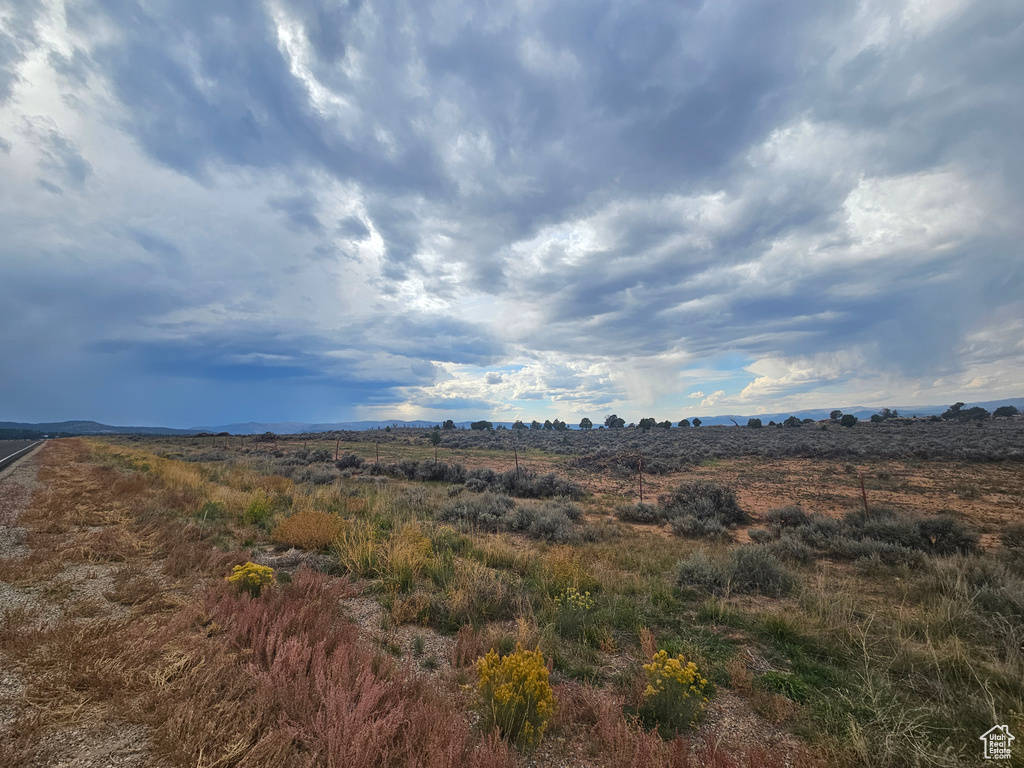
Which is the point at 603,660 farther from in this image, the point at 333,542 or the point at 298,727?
the point at 333,542

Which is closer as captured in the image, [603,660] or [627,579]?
[603,660]

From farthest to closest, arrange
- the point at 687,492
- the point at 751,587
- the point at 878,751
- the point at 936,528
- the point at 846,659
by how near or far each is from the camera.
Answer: the point at 687,492 < the point at 936,528 < the point at 751,587 < the point at 846,659 < the point at 878,751

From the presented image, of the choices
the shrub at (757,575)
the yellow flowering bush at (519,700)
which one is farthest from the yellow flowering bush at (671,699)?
the shrub at (757,575)

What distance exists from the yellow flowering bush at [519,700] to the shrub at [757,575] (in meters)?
5.18

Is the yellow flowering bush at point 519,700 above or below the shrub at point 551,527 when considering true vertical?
above

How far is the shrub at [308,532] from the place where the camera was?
858 cm

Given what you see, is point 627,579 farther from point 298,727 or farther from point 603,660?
point 298,727

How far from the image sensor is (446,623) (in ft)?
18.2

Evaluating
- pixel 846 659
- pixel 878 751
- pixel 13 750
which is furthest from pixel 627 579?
pixel 13 750

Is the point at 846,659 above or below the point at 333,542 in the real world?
below

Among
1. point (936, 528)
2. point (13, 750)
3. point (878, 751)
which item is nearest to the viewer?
point (13, 750)

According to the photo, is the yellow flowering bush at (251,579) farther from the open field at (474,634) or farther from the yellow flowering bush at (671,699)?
the yellow flowering bush at (671,699)

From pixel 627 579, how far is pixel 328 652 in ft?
17.2

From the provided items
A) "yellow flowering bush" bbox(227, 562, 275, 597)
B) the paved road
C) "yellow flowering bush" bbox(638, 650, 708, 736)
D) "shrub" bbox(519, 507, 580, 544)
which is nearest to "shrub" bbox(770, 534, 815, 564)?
"shrub" bbox(519, 507, 580, 544)
